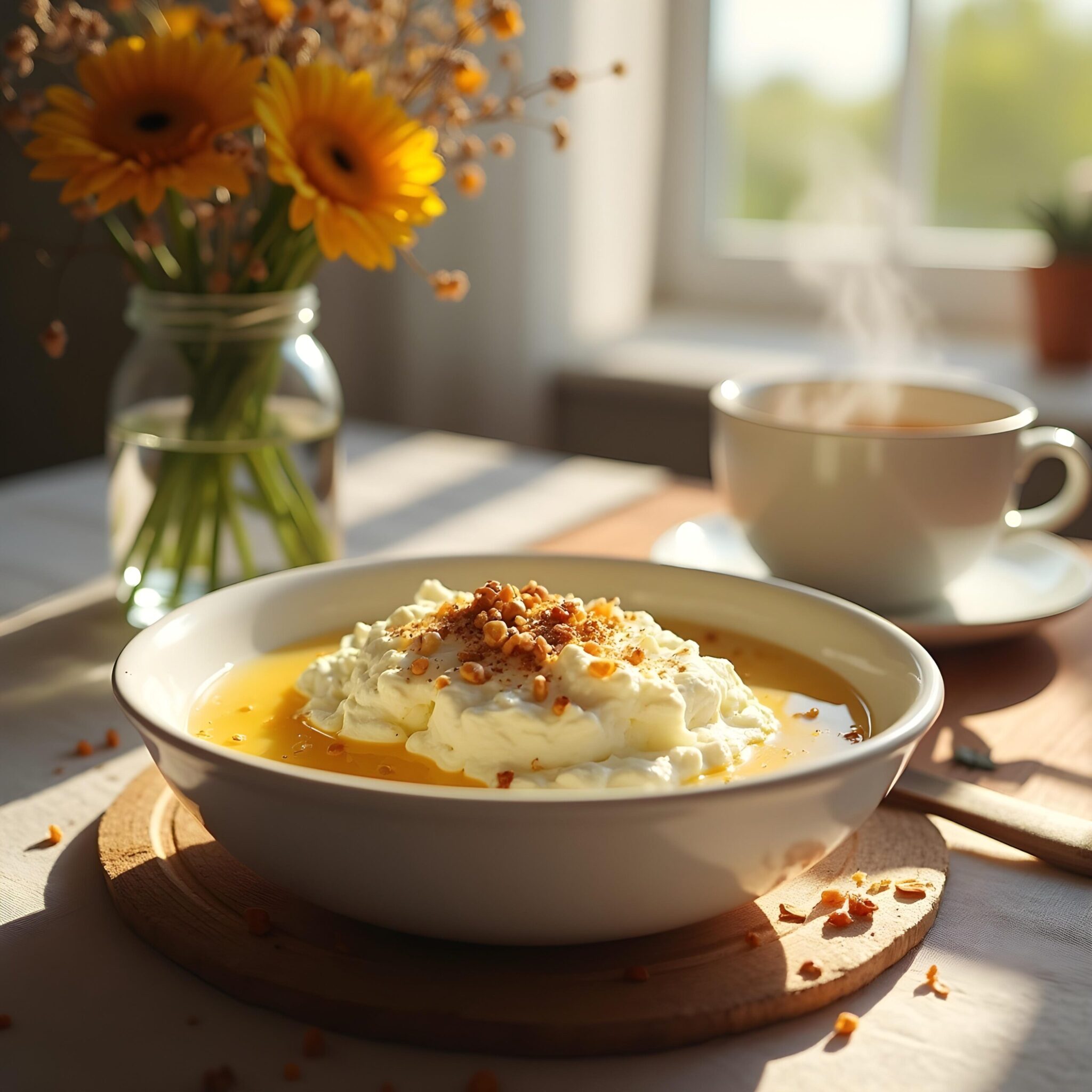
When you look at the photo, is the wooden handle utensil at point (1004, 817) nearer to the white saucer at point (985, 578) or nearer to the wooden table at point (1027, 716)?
the wooden table at point (1027, 716)

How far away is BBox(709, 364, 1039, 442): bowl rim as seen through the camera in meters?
1.02

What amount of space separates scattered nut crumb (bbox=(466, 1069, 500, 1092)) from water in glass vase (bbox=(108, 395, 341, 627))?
0.65 m

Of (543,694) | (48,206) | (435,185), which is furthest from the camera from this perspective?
(435,185)

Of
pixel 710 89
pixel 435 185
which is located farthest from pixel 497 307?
pixel 710 89

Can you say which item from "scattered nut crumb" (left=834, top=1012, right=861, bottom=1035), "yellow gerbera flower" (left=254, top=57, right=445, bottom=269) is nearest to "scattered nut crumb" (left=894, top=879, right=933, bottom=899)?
"scattered nut crumb" (left=834, top=1012, right=861, bottom=1035)

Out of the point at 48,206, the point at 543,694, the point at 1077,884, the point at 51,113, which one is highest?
the point at 51,113

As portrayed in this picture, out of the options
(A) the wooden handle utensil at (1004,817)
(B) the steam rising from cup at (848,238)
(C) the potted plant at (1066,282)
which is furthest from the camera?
(B) the steam rising from cup at (848,238)

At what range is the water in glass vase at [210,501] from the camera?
1089 mm

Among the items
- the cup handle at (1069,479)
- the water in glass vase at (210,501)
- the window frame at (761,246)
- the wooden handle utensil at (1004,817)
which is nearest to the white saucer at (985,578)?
the cup handle at (1069,479)

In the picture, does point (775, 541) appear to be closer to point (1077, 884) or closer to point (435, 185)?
point (1077, 884)

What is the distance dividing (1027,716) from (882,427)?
39 cm

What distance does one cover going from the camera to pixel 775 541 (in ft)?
3.61

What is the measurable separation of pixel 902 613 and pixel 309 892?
0.63 m

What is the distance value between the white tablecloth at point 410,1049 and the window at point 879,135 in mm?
2161
